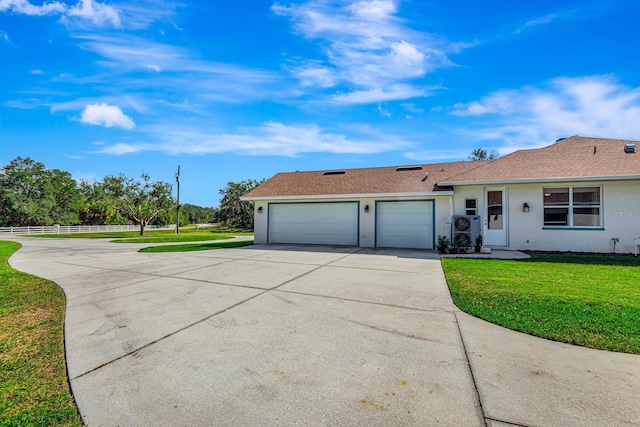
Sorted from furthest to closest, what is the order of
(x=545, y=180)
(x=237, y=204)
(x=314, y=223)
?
(x=237, y=204), (x=314, y=223), (x=545, y=180)

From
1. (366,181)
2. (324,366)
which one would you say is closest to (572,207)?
(366,181)

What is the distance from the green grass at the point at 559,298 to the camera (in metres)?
3.15

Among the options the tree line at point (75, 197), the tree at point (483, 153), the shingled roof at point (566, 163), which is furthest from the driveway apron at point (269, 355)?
the tree at point (483, 153)

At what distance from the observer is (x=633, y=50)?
986cm

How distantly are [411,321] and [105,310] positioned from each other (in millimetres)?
4311

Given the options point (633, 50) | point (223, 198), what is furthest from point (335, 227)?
point (223, 198)

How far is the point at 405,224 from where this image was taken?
12.2 meters

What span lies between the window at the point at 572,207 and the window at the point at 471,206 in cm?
217

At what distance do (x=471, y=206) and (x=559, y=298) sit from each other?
7239mm

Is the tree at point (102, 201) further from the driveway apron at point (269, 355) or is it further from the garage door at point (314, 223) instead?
the driveway apron at point (269, 355)

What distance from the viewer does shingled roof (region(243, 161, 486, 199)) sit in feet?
41.4

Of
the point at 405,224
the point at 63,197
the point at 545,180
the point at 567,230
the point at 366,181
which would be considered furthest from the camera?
the point at 63,197

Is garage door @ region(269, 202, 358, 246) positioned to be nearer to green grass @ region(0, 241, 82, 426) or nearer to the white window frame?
the white window frame

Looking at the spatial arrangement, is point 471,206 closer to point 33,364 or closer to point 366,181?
point 366,181
